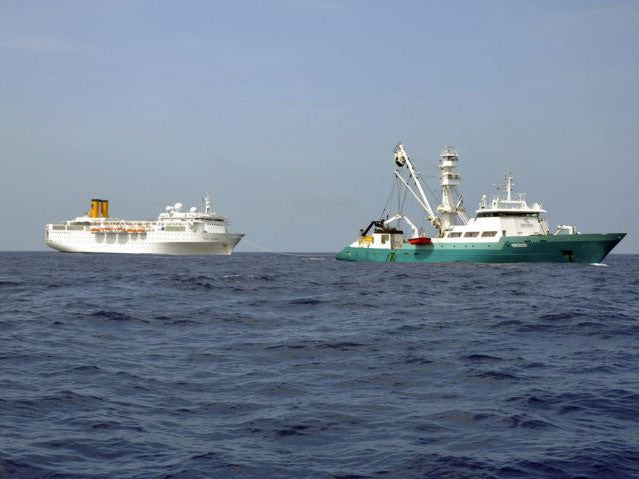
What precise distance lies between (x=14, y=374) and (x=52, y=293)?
57.2ft

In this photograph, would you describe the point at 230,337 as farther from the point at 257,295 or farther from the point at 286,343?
the point at 257,295

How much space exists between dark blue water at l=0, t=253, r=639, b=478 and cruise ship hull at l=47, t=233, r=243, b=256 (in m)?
89.0

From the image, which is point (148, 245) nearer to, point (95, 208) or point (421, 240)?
point (95, 208)

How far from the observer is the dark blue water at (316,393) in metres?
7.35

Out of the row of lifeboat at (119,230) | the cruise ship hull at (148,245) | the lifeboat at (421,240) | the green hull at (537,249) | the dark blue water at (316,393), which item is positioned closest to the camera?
the dark blue water at (316,393)

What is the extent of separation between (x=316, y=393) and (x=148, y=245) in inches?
4184

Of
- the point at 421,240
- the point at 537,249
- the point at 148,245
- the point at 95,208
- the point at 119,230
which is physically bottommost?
the point at 537,249

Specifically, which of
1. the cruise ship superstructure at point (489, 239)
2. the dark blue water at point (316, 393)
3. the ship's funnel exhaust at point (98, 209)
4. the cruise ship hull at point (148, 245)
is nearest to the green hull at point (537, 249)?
the cruise ship superstructure at point (489, 239)

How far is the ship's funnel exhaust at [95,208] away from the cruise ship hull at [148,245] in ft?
17.8

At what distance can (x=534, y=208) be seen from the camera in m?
62.3

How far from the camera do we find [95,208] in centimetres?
12400

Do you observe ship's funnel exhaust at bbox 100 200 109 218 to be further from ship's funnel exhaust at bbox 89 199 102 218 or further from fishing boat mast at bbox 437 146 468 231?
fishing boat mast at bbox 437 146 468 231

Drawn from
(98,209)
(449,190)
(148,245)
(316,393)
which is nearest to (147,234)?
(148,245)

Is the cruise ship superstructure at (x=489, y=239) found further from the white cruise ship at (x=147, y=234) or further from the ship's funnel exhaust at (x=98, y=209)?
the ship's funnel exhaust at (x=98, y=209)
